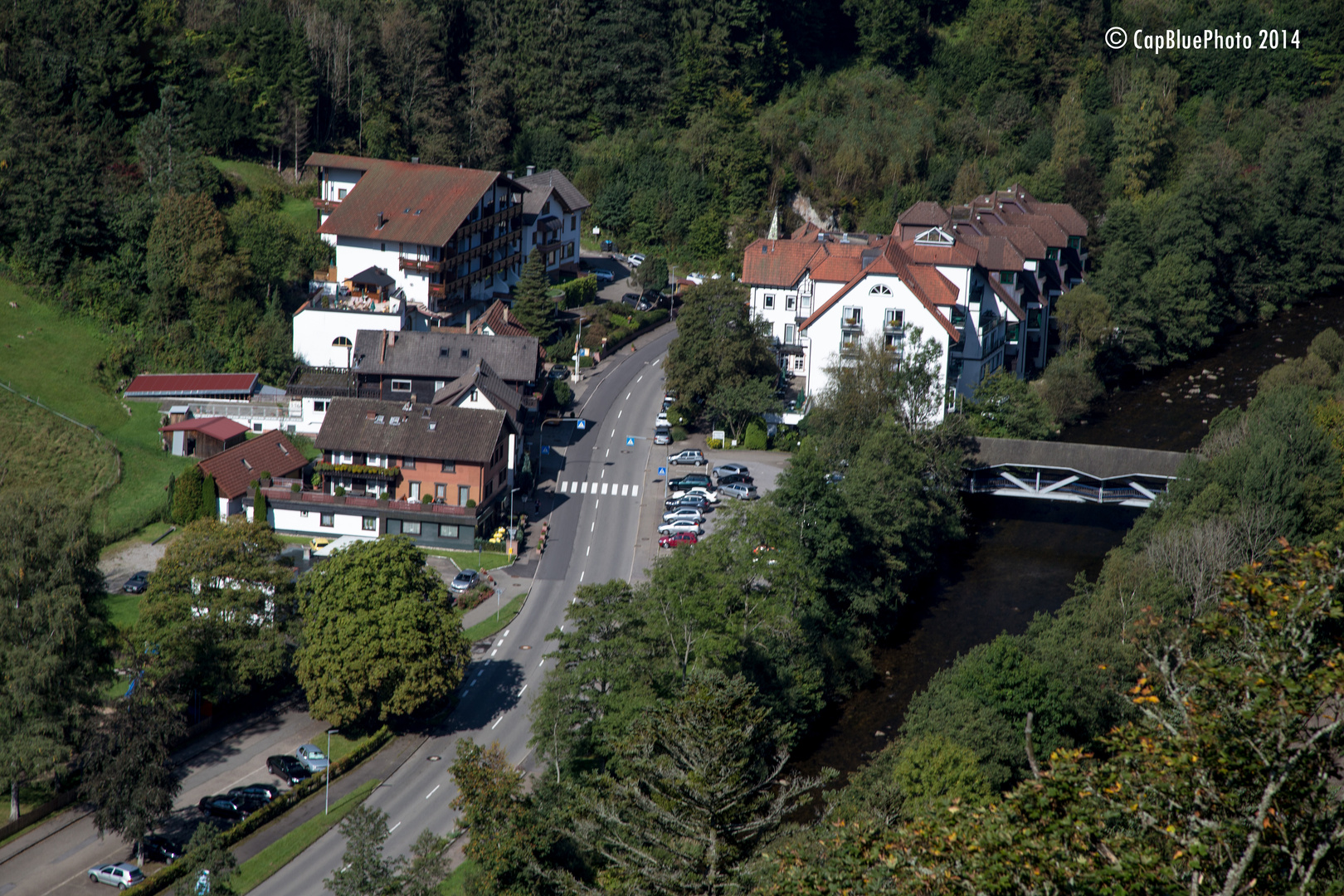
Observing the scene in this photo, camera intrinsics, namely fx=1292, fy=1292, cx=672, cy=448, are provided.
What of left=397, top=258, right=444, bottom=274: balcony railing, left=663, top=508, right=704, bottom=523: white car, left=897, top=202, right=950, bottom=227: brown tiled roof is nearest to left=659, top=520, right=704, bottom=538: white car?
left=663, top=508, right=704, bottom=523: white car

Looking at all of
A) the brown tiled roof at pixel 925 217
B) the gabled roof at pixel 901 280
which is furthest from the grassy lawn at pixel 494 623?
the brown tiled roof at pixel 925 217

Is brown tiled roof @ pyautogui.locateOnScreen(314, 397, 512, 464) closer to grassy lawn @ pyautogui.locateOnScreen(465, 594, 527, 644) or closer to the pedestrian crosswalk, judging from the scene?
the pedestrian crosswalk

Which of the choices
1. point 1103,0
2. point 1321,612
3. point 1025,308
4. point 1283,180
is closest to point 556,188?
point 1025,308

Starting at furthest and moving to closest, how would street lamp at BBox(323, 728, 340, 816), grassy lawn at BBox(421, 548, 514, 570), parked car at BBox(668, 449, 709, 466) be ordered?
parked car at BBox(668, 449, 709, 466), grassy lawn at BBox(421, 548, 514, 570), street lamp at BBox(323, 728, 340, 816)

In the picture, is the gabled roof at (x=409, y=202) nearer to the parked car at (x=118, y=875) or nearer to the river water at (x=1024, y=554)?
the river water at (x=1024, y=554)

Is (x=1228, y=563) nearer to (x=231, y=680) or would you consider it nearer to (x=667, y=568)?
(x=667, y=568)
